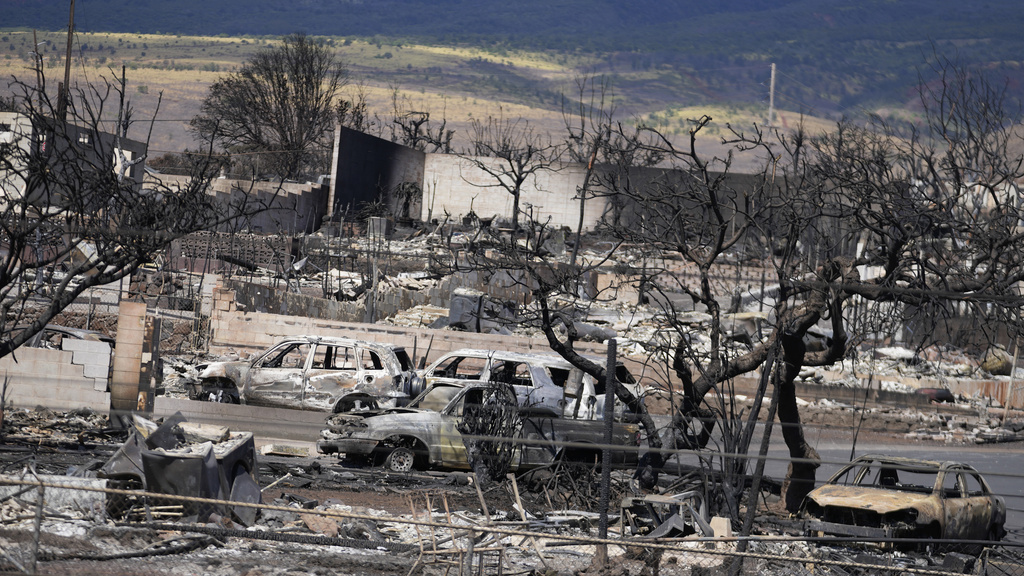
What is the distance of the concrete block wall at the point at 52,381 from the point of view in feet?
49.2

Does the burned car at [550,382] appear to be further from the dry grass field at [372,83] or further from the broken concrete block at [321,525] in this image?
the dry grass field at [372,83]

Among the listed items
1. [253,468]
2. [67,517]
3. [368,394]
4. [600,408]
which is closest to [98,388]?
[368,394]

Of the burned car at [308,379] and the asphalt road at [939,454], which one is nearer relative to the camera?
the asphalt road at [939,454]

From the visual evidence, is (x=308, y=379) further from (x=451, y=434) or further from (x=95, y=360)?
(x=451, y=434)

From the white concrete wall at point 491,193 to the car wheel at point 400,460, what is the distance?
35.4m

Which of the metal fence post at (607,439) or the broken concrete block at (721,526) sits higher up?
the metal fence post at (607,439)

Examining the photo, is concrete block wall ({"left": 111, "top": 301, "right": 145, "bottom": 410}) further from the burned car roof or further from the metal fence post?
the burned car roof

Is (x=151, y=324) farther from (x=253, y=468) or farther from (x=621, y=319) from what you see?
(x=621, y=319)

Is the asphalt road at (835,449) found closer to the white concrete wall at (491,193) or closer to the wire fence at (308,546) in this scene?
the wire fence at (308,546)

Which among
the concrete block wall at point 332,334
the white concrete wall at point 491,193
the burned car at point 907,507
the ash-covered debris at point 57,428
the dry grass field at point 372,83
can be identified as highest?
the dry grass field at point 372,83

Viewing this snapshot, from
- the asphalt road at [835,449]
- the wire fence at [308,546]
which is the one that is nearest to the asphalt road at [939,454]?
the asphalt road at [835,449]

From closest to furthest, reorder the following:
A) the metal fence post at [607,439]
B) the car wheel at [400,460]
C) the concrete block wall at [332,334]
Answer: the metal fence post at [607,439] < the car wheel at [400,460] < the concrete block wall at [332,334]

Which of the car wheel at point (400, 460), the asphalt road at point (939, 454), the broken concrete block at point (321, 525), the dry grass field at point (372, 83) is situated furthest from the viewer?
the dry grass field at point (372, 83)

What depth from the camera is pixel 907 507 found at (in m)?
10.3
